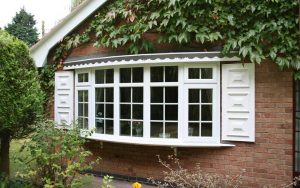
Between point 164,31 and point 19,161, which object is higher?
point 164,31

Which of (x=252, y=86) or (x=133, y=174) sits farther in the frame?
(x=133, y=174)

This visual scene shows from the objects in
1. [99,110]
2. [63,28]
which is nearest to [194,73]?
[99,110]

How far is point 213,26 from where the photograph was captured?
281 inches

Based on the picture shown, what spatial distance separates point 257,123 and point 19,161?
493 centimetres

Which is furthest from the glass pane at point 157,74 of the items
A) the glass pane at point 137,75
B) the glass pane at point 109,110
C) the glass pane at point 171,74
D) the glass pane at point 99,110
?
the glass pane at point 99,110

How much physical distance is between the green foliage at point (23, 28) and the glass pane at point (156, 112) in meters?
27.3

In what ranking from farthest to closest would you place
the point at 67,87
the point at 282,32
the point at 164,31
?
the point at 67,87
the point at 164,31
the point at 282,32

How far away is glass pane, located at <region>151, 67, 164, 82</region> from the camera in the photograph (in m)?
7.59

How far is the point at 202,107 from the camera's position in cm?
734

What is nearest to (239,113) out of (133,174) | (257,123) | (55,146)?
(257,123)

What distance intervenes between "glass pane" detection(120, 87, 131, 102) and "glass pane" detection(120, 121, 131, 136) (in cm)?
55

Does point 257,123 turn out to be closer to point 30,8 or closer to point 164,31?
point 164,31

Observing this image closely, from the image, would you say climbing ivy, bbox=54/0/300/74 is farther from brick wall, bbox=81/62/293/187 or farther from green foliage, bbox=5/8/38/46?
green foliage, bbox=5/8/38/46

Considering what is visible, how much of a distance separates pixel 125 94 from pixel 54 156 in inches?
91.6
